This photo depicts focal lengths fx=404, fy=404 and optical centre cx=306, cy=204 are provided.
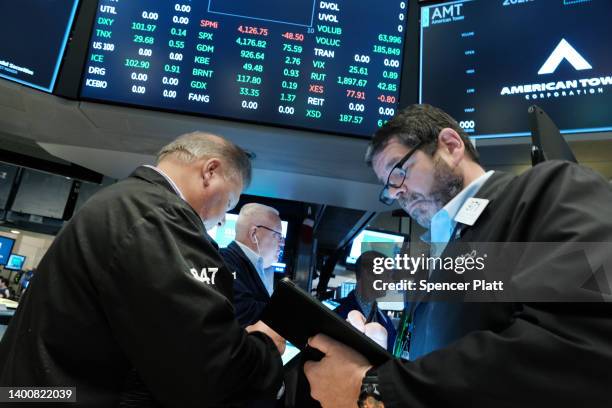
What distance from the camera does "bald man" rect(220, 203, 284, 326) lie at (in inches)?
98.1

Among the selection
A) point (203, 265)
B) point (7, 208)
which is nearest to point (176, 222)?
point (203, 265)

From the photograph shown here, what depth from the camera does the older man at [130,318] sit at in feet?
3.43

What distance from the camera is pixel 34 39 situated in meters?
2.30

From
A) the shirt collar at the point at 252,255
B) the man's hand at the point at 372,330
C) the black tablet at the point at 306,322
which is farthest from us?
the shirt collar at the point at 252,255

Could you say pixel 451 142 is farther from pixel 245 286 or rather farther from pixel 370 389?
pixel 245 286

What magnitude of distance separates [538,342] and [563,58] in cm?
198

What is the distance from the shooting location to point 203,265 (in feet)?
3.85

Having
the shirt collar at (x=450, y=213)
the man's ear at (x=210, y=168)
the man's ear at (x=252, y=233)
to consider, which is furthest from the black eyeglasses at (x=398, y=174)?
the man's ear at (x=252, y=233)

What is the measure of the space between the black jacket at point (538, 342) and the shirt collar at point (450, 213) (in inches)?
12.9

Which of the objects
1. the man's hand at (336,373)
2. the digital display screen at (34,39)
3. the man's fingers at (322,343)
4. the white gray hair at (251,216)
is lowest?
the man's hand at (336,373)

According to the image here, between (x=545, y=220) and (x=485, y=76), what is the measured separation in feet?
5.73

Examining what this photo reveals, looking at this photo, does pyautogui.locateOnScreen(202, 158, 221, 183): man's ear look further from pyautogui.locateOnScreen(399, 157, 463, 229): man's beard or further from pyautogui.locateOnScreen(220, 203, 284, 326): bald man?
pyautogui.locateOnScreen(220, 203, 284, 326): bald man

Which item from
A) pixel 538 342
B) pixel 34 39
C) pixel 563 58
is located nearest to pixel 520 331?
pixel 538 342

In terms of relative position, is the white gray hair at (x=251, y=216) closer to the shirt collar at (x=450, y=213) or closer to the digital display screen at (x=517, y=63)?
the digital display screen at (x=517, y=63)
